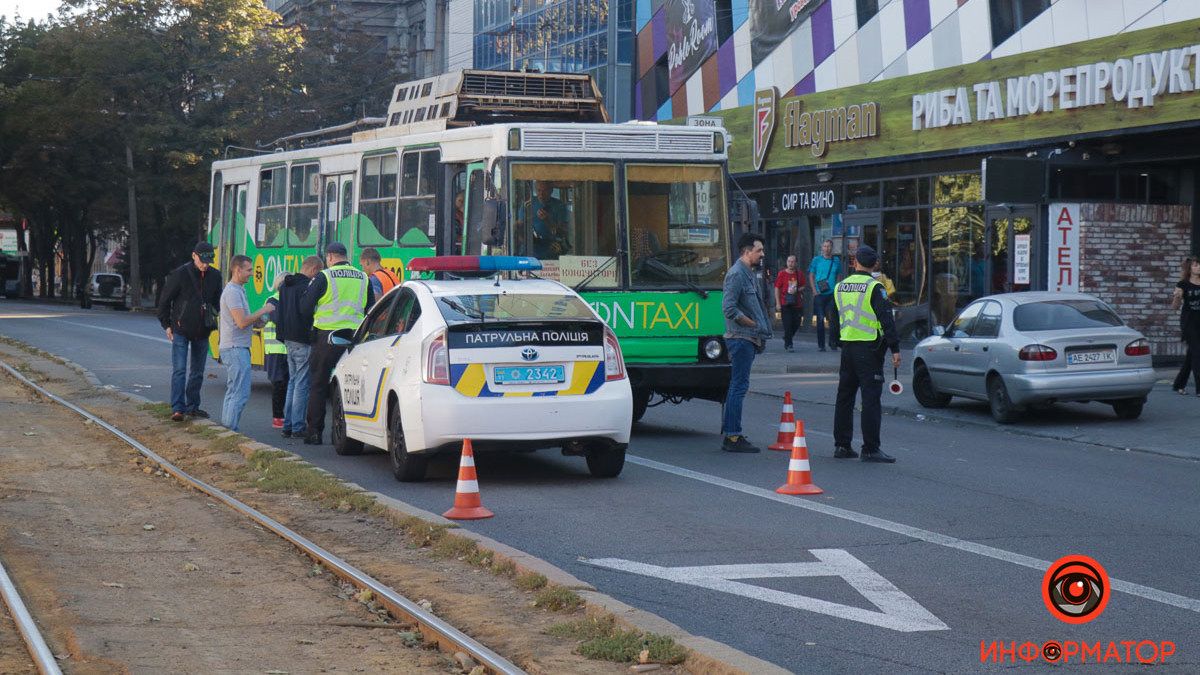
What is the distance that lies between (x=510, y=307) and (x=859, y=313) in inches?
130

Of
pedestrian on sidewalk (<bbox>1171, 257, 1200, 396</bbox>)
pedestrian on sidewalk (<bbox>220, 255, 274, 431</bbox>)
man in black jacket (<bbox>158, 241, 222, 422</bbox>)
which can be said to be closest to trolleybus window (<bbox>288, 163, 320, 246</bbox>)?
man in black jacket (<bbox>158, 241, 222, 422</bbox>)

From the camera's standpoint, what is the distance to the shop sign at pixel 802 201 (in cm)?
3234

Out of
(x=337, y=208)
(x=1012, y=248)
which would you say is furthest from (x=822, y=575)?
(x=1012, y=248)

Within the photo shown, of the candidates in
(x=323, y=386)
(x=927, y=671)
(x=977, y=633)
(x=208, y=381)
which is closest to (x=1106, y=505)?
(x=977, y=633)

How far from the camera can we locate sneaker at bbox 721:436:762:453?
14.1 metres

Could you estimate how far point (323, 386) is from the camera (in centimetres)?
1446

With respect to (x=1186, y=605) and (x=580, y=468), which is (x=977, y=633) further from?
(x=580, y=468)

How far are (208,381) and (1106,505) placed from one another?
15083 mm

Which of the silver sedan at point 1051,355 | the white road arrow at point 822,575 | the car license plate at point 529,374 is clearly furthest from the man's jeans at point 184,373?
the white road arrow at point 822,575

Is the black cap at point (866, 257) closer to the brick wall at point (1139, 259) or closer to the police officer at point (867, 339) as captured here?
the police officer at point (867, 339)

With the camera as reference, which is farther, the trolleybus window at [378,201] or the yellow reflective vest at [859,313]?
the trolleybus window at [378,201]

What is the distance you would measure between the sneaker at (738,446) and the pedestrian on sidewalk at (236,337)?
447 centimetres

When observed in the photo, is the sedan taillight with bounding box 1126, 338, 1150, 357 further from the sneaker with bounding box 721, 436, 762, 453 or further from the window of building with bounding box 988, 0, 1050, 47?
the window of building with bounding box 988, 0, 1050, 47

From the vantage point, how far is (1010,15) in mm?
25938
